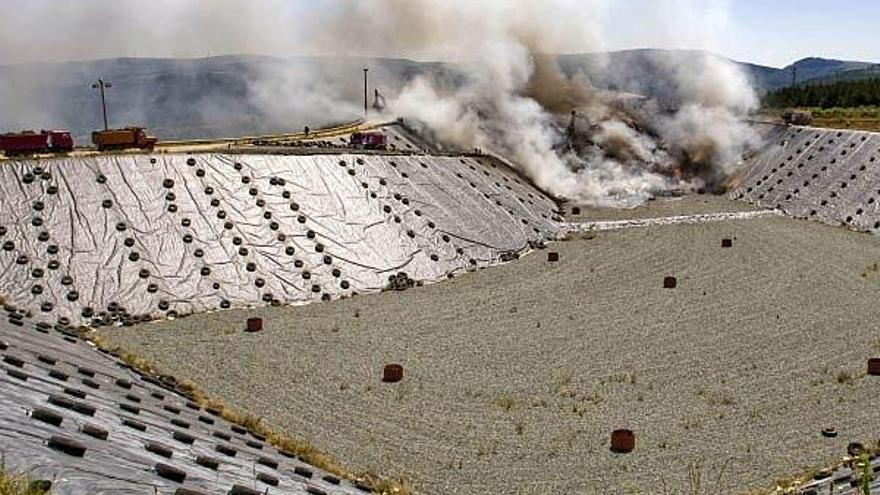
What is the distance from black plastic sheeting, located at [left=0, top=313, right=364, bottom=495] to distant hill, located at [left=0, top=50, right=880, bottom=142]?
1943 inches

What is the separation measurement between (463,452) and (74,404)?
7706mm

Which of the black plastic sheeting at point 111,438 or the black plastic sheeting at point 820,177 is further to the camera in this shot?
the black plastic sheeting at point 820,177

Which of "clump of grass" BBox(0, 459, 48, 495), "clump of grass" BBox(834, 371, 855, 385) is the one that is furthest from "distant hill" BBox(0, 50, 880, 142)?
"clump of grass" BBox(0, 459, 48, 495)

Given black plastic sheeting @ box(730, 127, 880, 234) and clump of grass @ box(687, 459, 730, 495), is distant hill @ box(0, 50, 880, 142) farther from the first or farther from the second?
clump of grass @ box(687, 459, 730, 495)

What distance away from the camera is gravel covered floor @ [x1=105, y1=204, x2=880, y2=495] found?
1548 centimetres

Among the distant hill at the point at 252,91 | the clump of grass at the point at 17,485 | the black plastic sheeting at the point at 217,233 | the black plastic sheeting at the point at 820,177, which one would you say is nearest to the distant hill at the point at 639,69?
the distant hill at the point at 252,91

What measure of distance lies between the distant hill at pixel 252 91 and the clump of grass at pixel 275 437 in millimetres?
44329

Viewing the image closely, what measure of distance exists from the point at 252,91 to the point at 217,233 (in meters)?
115

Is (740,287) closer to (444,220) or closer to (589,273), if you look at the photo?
(589,273)

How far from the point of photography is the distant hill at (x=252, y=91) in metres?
73.3

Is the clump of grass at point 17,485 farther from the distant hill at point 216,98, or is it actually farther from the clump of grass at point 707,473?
the distant hill at point 216,98

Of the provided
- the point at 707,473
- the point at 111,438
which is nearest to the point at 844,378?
the point at 707,473

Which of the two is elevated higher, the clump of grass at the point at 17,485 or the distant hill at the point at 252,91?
the distant hill at the point at 252,91

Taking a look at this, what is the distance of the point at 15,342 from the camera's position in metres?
13.3
